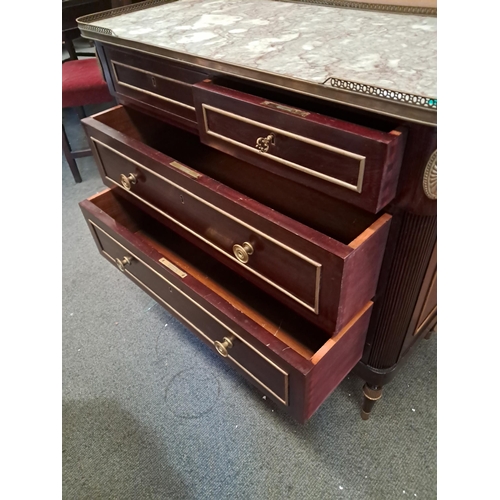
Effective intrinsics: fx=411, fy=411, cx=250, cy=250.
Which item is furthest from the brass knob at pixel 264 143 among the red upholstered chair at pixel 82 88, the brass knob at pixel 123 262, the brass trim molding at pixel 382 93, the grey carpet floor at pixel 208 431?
the red upholstered chair at pixel 82 88

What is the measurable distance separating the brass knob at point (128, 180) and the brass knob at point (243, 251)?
0.32 metres

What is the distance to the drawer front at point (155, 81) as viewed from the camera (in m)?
0.72

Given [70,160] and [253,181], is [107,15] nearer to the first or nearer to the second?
[253,181]

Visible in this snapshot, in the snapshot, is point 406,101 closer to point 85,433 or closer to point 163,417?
point 163,417

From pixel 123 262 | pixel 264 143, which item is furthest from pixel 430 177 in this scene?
pixel 123 262

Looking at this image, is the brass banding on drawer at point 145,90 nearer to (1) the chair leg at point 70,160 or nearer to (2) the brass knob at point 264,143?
(2) the brass knob at point 264,143

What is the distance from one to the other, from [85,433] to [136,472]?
165 mm

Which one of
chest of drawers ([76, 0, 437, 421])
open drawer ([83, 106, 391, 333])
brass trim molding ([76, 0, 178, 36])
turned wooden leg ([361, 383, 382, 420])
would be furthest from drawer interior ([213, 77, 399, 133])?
turned wooden leg ([361, 383, 382, 420])

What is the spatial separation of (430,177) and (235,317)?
376 mm

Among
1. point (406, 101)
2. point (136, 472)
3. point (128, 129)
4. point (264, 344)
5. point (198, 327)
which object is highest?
point (406, 101)

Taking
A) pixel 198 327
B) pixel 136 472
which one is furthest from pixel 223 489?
pixel 198 327

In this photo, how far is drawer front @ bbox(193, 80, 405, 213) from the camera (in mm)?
489

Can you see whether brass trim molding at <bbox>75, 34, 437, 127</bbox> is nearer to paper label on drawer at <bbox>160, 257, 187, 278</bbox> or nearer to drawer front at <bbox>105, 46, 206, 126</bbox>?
drawer front at <bbox>105, 46, 206, 126</bbox>

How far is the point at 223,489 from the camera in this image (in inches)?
32.3
